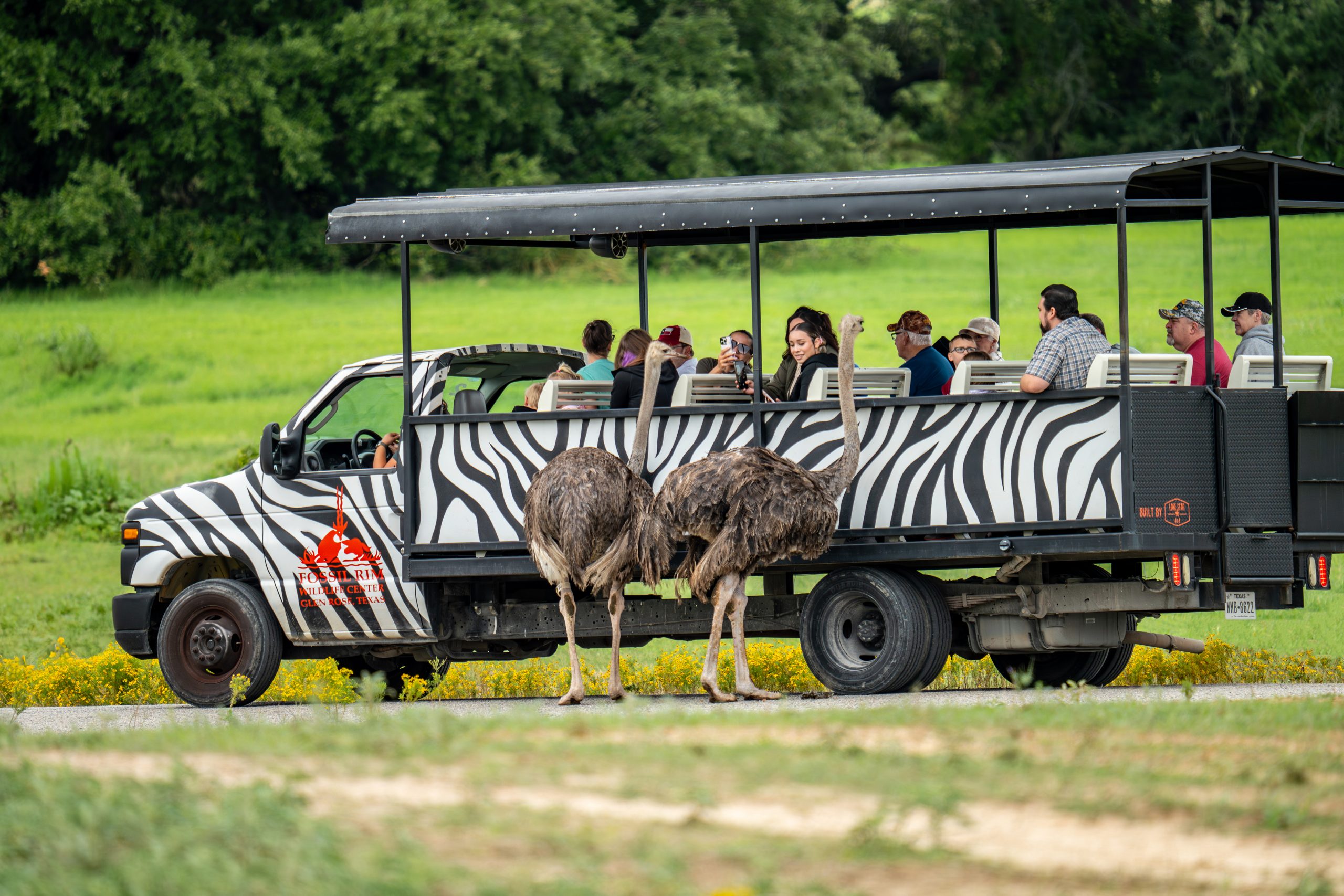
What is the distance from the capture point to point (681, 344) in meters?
12.7

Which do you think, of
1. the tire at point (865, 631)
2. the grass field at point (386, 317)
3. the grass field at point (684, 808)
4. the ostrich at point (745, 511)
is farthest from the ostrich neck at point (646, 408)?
the grass field at point (386, 317)

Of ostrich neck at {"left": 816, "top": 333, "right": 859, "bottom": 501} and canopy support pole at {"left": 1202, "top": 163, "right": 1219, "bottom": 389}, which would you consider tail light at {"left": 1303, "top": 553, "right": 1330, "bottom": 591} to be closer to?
canopy support pole at {"left": 1202, "top": 163, "right": 1219, "bottom": 389}

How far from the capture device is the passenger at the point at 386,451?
1262cm

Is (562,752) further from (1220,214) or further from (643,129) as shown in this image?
(643,129)

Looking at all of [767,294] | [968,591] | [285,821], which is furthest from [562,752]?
[767,294]

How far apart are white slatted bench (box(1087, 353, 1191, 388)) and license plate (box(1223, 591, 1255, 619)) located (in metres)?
1.24

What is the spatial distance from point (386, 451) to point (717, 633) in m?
3.01

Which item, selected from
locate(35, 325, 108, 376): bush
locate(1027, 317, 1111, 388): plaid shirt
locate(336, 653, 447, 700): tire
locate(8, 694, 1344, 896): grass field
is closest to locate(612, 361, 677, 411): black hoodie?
locate(1027, 317, 1111, 388): plaid shirt

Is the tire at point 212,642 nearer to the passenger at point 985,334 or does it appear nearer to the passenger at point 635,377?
the passenger at point 635,377

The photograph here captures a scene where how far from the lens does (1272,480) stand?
10.7 meters

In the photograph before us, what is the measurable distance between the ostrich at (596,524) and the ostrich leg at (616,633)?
0.4 inches

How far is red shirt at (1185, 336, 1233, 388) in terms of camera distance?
1138 cm

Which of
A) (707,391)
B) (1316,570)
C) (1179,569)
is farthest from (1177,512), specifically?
(707,391)

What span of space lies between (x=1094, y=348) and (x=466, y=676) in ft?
18.8
